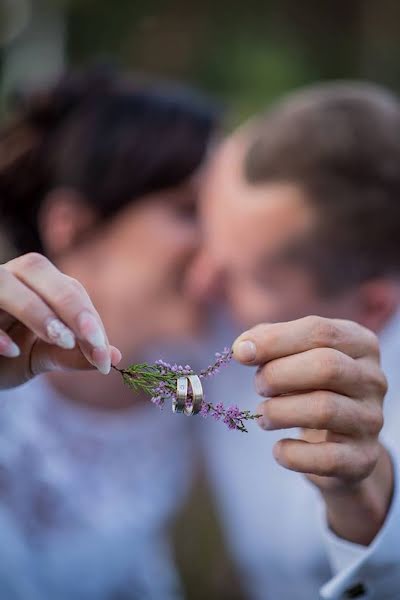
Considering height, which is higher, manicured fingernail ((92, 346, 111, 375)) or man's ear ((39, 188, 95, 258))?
man's ear ((39, 188, 95, 258))

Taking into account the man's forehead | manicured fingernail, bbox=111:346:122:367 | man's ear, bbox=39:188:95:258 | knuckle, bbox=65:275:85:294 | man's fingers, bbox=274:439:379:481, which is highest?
man's ear, bbox=39:188:95:258

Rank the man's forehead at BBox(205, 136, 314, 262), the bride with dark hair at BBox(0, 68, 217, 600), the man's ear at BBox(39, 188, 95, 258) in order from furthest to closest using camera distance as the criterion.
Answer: the man's ear at BBox(39, 188, 95, 258)
the bride with dark hair at BBox(0, 68, 217, 600)
the man's forehead at BBox(205, 136, 314, 262)

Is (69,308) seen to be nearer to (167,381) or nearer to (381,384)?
(167,381)

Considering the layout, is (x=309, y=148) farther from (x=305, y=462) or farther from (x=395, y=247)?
(x=305, y=462)

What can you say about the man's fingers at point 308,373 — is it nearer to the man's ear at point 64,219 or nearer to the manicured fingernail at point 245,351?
the manicured fingernail at point 245,351

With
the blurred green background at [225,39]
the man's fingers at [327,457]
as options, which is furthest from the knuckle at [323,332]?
the blurred green background at [225,39]

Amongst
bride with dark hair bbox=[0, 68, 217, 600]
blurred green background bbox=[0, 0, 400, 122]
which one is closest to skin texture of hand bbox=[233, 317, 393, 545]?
bride with dark hair bbox=[0, 68, 217, 600]

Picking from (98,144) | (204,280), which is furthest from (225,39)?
(204,280)

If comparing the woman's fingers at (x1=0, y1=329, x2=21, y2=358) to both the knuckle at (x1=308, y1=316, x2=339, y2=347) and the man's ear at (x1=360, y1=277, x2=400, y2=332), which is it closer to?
the knuckle at (x1=308, y1=316, x2=339, y2=347)
